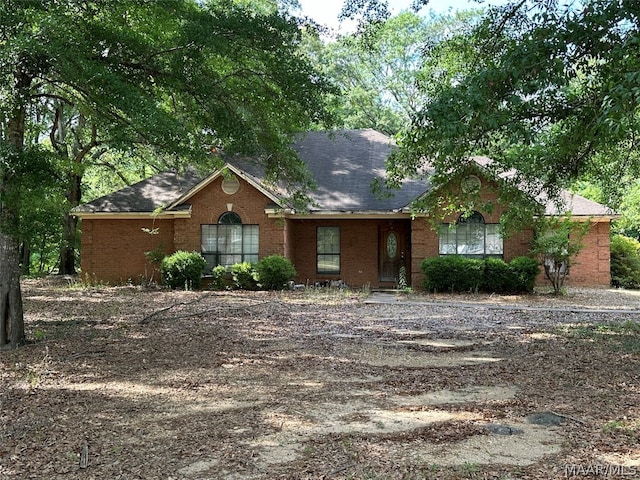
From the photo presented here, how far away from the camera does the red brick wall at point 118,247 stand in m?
21.9

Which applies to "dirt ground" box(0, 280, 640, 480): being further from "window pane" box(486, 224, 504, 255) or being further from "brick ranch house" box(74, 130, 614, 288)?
"brick ranch house" box(74, 130, 614, 288)

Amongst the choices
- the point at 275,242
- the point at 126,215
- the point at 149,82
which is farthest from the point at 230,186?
the point at 149,82

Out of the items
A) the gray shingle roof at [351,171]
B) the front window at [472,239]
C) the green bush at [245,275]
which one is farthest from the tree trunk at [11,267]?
the front window at [472,239]

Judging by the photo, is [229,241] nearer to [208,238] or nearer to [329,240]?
[208,238]

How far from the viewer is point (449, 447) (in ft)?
16.0

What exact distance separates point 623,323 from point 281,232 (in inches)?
440

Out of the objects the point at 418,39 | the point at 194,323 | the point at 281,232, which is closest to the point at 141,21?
the point at 194,323

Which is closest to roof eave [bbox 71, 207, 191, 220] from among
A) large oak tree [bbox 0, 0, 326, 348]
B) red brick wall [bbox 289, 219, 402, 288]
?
red brick wall [bbox 289, 219, 402, 288]

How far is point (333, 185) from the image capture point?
71.8 feet

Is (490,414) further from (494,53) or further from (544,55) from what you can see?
(494,53)

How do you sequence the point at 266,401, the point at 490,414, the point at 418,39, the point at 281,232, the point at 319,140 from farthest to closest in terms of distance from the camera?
the point at 418,39 → the point at 319,140 → the point at 281,232 → the point at 266,401 → the point at 490,414

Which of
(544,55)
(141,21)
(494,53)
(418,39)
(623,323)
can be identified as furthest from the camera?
(418,39)

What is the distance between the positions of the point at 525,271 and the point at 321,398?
13.5 m

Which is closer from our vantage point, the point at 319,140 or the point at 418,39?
the point at 319,140
